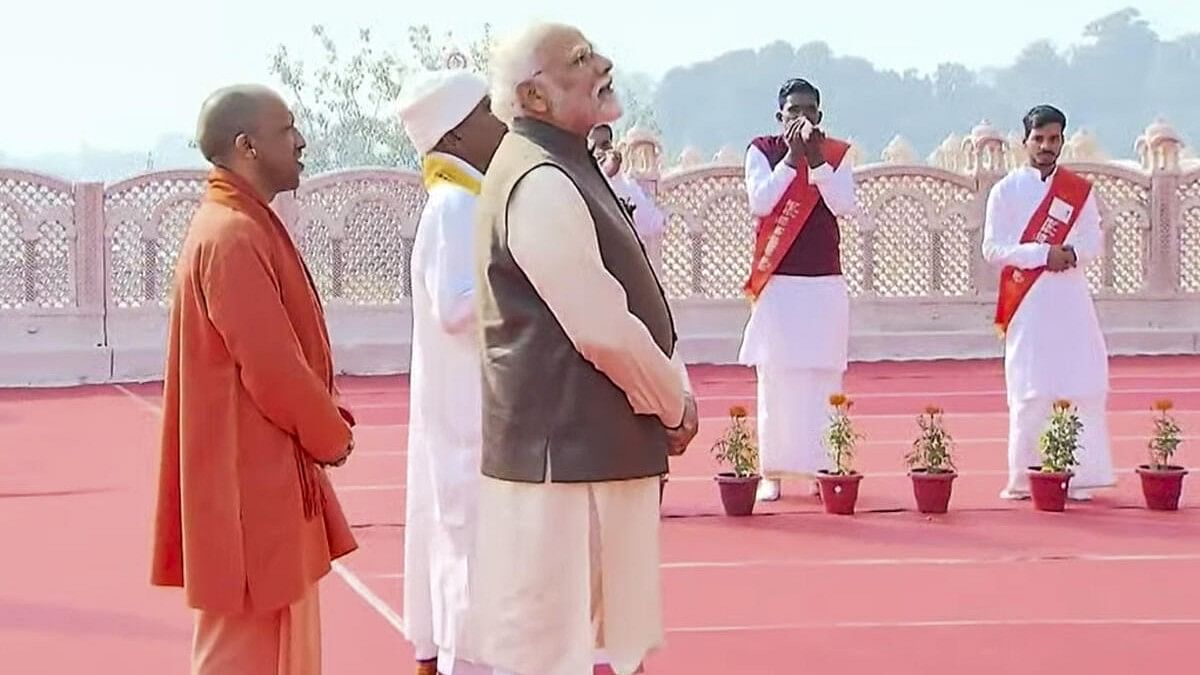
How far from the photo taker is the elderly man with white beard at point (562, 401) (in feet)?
12.3

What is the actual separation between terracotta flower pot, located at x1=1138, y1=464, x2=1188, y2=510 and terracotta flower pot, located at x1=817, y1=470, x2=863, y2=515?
1.31 meters

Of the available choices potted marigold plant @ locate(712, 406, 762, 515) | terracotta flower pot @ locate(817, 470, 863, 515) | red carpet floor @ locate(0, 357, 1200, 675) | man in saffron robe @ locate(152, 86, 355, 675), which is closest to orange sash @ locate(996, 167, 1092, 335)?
red carpet floor @ locate(0, 357, 1200, 675)

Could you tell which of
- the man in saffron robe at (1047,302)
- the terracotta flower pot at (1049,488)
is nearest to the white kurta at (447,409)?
the terracotta flower pot at (1049,488)

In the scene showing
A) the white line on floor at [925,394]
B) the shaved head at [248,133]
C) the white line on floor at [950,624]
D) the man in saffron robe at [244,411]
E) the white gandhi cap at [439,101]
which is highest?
the white gandhi cap at [439,101]

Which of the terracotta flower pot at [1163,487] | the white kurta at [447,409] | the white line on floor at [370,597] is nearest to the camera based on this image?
the white kurta at [447,409]

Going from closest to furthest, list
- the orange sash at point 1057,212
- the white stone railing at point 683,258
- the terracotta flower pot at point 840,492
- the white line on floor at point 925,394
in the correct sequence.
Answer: the terracotta flower pot at point 840,492 → the orange sash at point 1057,212 → the white line on floor at point 925,394 → the white stone railing at point 683,258

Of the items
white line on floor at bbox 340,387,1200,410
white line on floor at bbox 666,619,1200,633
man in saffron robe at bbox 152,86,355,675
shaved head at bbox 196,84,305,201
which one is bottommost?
white line on floor at bbox 666,619,1200,633

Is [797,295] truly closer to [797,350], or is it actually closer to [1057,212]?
[797,350]

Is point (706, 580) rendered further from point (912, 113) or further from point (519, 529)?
point (912, 113)

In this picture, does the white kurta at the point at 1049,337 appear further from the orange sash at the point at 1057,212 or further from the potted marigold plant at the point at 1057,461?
the potted marigold plant at the point at 1057,461

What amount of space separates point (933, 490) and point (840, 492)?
16.0 inches

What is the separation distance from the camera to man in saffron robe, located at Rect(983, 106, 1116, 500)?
28.5ft

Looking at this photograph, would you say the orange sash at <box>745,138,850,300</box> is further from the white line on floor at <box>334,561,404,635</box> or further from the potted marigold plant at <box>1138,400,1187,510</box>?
the white line on floor at <box>334,561,404,635</box>

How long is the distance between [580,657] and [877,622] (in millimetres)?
2543
